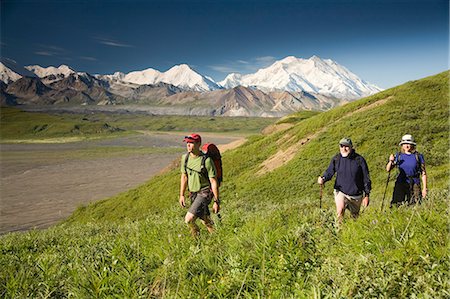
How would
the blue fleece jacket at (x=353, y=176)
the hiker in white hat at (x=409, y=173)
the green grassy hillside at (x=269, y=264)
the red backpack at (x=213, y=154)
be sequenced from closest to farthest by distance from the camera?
the green grassy hillside at (x=269, y=264) → the blue fleece jacket at (x=353, y=176) → the red backpack at (x=213, y=154) → the hiker in white hat at (x=409, y=173)

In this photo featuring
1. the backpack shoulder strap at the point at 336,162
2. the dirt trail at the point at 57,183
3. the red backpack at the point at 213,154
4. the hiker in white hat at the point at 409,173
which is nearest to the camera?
the red backpack at the point at 213,154

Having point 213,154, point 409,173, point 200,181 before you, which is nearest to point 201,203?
point 200,181

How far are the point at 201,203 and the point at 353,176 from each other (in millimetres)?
3886

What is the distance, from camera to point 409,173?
8594 millimetres

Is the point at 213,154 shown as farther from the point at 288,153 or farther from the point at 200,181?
the point at 288,153

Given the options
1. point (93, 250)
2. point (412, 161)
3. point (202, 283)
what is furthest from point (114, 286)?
point (412, 161)

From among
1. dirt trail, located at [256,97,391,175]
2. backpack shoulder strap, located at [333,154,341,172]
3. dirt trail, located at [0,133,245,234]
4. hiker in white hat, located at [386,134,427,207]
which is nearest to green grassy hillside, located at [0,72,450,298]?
backpack shoulder strap, located at [333,154,341,172]

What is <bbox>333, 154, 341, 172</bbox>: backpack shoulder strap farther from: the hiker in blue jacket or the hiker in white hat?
the hiker in white hat

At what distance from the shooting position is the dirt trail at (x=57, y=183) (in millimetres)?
42469

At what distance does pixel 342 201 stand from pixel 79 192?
5711 cm

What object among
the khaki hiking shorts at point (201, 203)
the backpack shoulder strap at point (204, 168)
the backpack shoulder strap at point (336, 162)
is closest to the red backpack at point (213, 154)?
the backpack shoulder strap at point (204, 168)

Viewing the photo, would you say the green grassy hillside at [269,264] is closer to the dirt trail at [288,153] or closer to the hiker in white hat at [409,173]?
the hiker in white hat at [409,173]

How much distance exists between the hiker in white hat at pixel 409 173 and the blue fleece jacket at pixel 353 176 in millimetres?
1010

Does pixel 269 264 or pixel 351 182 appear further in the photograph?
pixel 351 182
